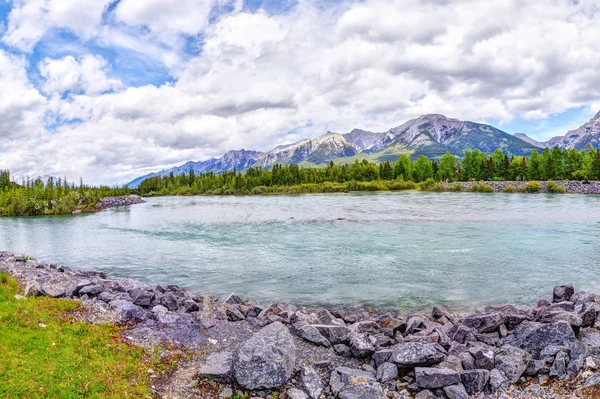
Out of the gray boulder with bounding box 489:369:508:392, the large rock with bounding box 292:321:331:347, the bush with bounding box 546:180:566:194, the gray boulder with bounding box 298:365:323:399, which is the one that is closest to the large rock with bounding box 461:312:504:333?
the gray boulder with bounding box 489:369:508:392

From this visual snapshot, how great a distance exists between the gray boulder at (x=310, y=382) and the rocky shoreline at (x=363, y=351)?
26 millimetres

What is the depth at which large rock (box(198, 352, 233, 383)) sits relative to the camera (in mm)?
8883

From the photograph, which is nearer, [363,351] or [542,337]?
[363,351]

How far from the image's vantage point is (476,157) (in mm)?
135750

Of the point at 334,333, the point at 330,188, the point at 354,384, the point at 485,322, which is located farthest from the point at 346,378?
the point at 330,188

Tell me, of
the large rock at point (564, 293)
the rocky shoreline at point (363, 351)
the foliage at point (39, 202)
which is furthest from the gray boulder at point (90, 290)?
the foliage at point (39, 202)

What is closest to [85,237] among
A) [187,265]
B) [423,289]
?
[187,265]

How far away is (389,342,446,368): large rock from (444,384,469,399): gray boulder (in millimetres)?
873

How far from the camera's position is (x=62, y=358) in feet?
28.8

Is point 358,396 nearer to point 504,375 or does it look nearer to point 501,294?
point 504,375

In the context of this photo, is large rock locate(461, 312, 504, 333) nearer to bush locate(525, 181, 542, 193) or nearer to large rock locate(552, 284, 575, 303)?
large rock locate(552, 284, 575, 303)

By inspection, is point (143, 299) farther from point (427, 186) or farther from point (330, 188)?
point (330, 188)

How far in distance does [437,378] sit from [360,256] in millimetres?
17639

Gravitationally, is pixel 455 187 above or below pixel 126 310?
above
